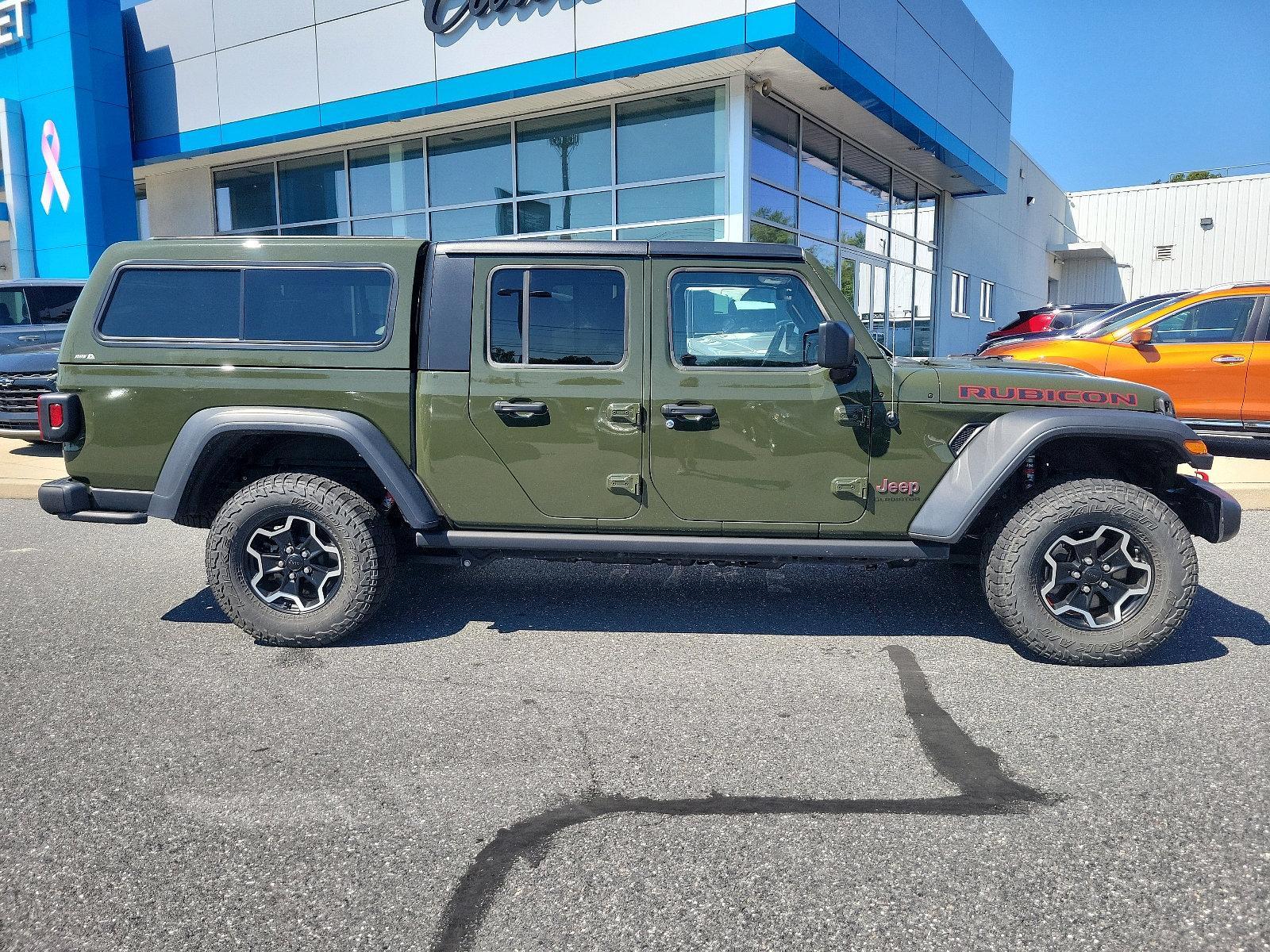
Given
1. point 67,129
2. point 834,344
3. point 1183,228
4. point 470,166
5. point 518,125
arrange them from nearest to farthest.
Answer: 1. point 834,344
2. point 518,125
3. point 470,166
4. point 67,129
5. point 1183,228

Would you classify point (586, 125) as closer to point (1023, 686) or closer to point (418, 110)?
point (418, 110)

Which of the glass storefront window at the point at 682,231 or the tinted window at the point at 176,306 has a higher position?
the glass storefront window at the point at 682,231

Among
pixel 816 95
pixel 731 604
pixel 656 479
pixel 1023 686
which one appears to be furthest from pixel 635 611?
pixel 816 95

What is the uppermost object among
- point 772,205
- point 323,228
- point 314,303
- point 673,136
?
point 673,136

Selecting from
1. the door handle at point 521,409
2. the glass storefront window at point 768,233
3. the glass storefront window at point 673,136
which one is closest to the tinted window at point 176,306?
the door handle at point 521,409

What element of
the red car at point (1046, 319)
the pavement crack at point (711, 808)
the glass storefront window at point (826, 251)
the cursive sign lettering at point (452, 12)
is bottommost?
the pavement crack at point (711, 808)

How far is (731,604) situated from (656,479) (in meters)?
1.13

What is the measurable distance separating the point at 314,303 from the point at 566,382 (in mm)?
1332

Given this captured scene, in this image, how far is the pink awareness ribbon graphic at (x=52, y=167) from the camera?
15.5 metres

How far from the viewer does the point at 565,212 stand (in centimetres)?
1297

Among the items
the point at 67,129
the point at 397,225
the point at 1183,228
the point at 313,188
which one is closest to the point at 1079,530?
the point at 397,225

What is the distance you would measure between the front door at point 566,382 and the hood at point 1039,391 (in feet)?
4.72

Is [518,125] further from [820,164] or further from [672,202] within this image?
[820,164]

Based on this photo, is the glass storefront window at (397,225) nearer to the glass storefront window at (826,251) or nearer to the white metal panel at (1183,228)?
the glass storefront window at (826,251)
